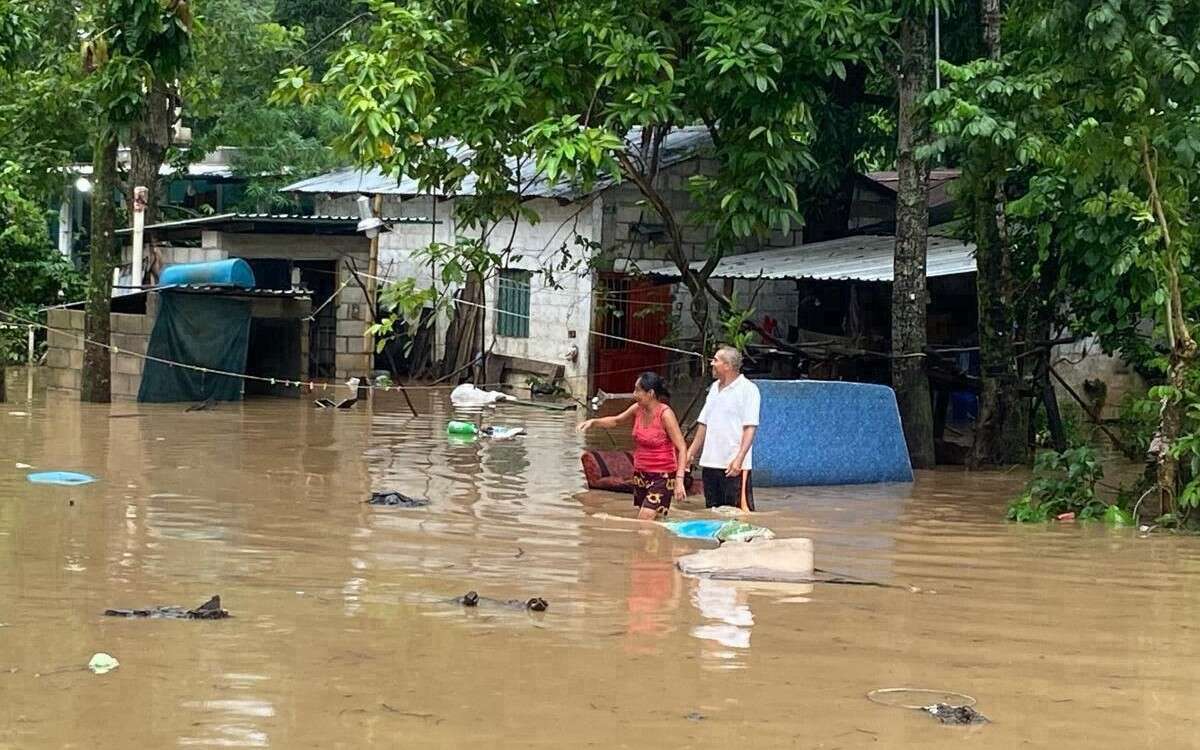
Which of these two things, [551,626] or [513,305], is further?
[513,305]

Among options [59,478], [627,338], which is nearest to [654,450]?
[59,478]

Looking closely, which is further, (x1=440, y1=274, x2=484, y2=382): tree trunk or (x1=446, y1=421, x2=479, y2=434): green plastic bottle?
(x1=440, y1=274, x2=484, y2=382): tree trunk

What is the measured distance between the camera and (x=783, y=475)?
528 inches

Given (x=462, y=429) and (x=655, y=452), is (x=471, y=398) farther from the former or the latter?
(x=655, y=452)

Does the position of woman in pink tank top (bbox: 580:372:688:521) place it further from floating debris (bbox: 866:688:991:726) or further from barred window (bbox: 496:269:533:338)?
barred window (bbox: 496:269:533:338)

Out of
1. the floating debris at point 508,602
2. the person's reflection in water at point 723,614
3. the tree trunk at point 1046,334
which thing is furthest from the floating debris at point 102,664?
the tree trunk at point 1046,334

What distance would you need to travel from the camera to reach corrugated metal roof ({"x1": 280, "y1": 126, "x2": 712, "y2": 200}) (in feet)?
66.8

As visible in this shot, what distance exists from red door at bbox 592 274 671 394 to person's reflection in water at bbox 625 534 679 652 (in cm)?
1329

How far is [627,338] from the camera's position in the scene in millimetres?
23344

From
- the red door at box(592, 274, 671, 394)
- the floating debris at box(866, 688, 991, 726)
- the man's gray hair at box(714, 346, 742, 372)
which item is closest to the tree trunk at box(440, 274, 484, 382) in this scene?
the red door at box(592, 274, 671, 394)

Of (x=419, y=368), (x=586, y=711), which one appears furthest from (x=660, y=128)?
(x=419, y=368)

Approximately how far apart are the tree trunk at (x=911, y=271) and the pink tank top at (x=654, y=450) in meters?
4.79

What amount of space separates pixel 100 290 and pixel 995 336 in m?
11.9

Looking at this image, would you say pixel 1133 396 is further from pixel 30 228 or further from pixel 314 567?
pixel 30 228
